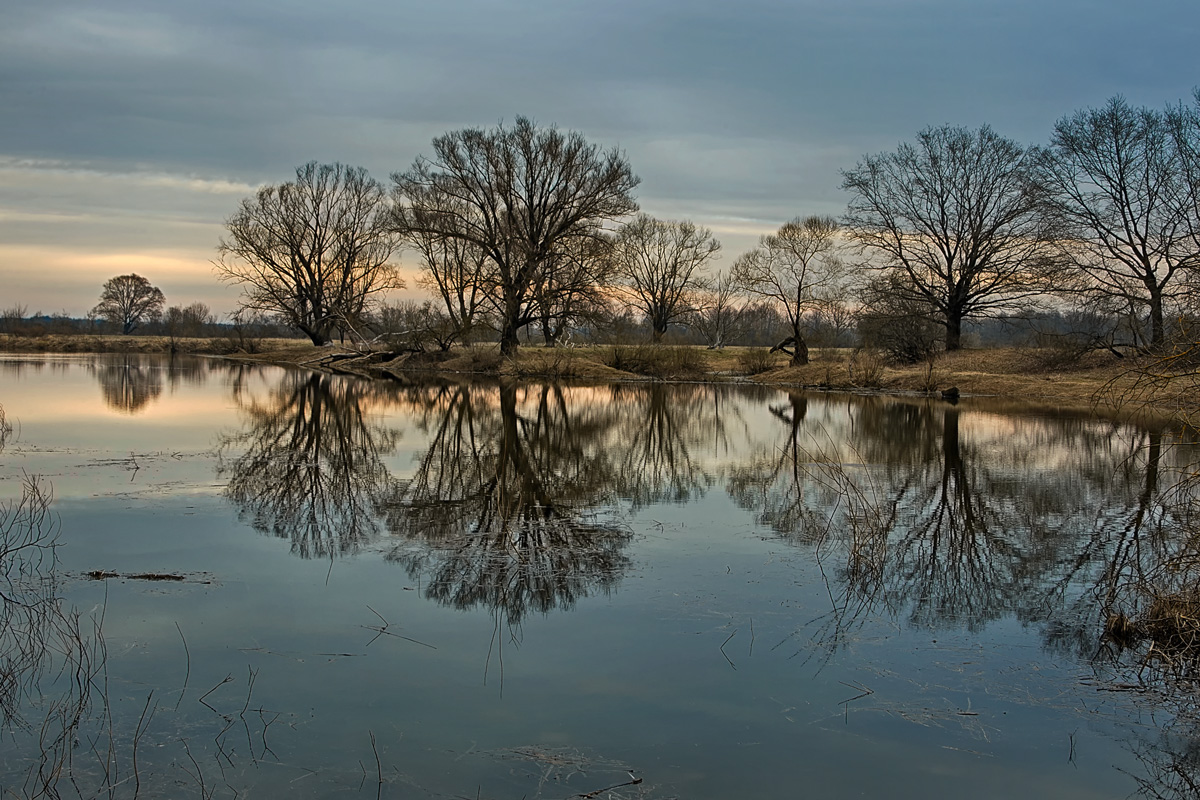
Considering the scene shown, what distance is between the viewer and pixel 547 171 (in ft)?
129

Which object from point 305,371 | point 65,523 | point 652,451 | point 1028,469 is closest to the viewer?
point 65,523

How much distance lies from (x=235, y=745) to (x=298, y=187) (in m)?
52.5

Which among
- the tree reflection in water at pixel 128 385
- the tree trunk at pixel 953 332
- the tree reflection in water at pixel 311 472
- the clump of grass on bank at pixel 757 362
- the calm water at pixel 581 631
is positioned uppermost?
the tree trunk at pixel 953 332

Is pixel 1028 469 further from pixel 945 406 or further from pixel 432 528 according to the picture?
pixel 945 406

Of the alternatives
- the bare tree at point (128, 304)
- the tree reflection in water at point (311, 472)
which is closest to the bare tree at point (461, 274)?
the tree reflection in water at point (311, 472)

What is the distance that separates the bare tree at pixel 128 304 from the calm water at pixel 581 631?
88324 millimetres

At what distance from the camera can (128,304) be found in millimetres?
92875

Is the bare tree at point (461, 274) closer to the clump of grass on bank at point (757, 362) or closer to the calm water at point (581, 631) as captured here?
the clump of grass on bank at point (757, 362)

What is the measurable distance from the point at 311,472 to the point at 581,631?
7.52 metres

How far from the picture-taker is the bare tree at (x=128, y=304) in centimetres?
9219

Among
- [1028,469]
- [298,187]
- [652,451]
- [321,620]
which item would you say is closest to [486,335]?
[298,187]

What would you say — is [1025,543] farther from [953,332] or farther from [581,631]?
[953,332]

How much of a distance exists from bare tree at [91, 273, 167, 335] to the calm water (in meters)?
88.3

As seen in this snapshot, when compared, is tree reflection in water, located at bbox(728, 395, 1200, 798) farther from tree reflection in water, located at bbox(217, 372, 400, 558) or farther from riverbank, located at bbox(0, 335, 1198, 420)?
riverbank, located at bbox(0, 335, 1198, 420)
